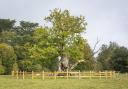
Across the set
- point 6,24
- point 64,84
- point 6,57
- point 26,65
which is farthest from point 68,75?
point 6,24

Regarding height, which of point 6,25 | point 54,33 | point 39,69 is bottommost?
point 39,69

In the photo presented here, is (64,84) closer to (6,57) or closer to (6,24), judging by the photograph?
(6,57)

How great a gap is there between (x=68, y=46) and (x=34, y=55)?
5.14 m

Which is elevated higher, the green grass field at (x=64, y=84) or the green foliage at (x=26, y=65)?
the green foliage at (x=26, y=65)

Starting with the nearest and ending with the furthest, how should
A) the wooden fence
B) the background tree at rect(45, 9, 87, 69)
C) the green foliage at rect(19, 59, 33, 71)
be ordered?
the wooden fence < the background tree at rect(45, 9, 87, 69) < the green foliage at rect(19, 59, 33, 71)

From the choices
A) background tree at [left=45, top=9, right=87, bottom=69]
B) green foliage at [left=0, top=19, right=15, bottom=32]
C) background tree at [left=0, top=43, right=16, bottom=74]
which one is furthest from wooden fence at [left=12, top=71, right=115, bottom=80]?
green foliage at [left=0, top=19, right=15, bottom=32]

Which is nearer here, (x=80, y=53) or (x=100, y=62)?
(x=80, y=53)

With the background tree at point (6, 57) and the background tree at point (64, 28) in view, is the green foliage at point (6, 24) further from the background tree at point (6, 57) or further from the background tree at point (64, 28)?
the background tree at point (64, 28)

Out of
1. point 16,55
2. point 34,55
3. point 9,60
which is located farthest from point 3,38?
point 34,55

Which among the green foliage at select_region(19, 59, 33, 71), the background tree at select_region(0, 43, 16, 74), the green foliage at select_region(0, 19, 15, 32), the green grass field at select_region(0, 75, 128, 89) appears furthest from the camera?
the green foliage at select_region(0, 19, 15, 32)

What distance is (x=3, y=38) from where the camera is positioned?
260ft

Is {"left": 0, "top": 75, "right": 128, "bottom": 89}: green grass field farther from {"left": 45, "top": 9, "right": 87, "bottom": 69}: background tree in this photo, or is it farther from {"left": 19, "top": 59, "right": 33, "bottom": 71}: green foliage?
{"left": 19, "top": 59, "right": 33, "bottom": 71}: green foliage

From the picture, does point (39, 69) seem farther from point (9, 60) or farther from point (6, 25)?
point (6, 25)

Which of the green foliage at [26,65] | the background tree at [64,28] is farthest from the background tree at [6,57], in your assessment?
the background tree at [64,28]
